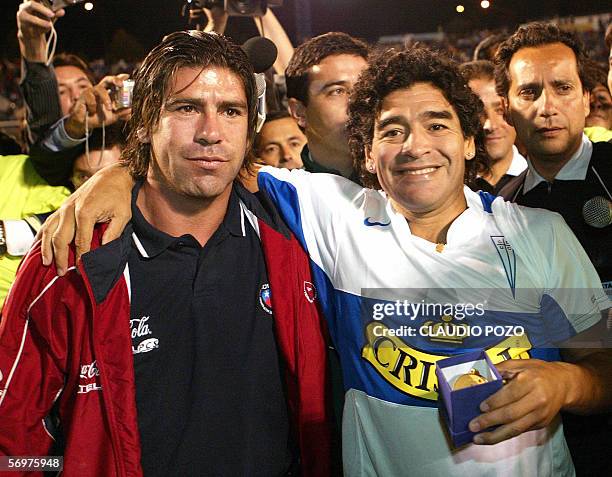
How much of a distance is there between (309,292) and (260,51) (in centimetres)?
72

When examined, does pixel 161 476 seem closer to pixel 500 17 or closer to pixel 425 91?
pixel 425 91

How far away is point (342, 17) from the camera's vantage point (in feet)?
6.14

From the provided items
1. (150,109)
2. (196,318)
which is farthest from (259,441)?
(150,109)

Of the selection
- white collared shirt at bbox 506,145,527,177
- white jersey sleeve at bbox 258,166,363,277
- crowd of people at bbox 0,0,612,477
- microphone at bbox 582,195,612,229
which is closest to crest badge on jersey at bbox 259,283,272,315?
crowd of people at bbox 0,0,612,477

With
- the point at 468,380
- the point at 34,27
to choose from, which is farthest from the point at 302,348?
the point at 34,27

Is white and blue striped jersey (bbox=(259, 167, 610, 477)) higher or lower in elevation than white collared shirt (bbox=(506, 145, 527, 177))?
lower

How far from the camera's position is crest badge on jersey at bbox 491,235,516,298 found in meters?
1.32

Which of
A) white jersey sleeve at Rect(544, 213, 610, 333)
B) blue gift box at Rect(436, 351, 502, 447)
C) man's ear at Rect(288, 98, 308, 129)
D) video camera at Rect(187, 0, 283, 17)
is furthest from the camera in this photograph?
man's ear at Rect(288, 98, 308, 129)

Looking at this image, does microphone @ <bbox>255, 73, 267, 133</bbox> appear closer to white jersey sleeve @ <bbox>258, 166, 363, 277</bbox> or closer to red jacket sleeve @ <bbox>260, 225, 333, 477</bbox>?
white jersey sleeve @ <bbox>258, 166, 363, 277</bbox>

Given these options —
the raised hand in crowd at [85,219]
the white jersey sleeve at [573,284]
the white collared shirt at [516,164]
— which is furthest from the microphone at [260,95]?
the white collared shirt at [516,164]

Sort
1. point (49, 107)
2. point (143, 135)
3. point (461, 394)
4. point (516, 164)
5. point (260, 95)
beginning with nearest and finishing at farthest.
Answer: point (461, 394)
point (143, 135)
point (260, 95)
point (49, 107)
point (516, 164)

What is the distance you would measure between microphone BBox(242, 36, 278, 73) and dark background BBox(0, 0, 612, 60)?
0.11 metres

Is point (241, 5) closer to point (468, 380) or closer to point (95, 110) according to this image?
point (95, 110)

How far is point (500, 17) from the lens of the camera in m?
1.92
